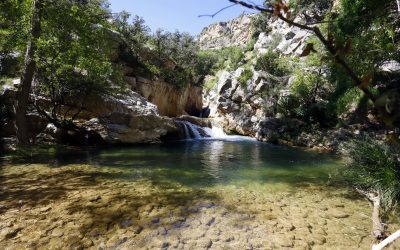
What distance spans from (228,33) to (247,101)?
83.6m

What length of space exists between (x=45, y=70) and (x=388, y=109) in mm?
18687

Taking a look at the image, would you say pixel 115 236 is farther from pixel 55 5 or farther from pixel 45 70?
pixel 45 70

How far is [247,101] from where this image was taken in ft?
120

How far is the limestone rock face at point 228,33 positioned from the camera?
99.6 metres

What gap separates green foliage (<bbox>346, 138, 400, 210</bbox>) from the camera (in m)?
8.06

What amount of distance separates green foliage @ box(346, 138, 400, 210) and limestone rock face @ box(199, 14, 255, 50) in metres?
84.6

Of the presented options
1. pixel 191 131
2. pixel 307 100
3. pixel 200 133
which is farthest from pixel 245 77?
pixel 191 131

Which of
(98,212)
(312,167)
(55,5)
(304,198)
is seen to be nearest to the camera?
(98,212)

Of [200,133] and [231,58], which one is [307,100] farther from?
[231,58]

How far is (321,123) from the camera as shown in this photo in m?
28.3

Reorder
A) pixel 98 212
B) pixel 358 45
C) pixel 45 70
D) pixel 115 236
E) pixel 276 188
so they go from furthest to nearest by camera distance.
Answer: pixel 45 70 < pixel 358 45 < pixel 276 188 < pixel 98 212 < pixel 115 236

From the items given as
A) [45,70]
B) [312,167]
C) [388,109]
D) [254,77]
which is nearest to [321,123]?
[254,77]

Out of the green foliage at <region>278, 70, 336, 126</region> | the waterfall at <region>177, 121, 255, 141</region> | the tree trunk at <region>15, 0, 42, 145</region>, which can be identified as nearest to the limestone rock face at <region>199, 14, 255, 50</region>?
the green foliage at <region>278, 70, 336, 126</region>

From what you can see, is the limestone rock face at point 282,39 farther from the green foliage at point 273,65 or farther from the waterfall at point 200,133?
the waterfall at point 200,133
